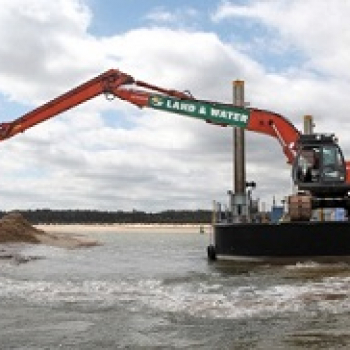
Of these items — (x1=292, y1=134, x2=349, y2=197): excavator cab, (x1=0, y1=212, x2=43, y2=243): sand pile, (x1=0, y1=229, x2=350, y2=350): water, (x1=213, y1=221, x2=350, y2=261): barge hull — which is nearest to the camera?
(x1=0, y1=229, x2=350, y2=350): water

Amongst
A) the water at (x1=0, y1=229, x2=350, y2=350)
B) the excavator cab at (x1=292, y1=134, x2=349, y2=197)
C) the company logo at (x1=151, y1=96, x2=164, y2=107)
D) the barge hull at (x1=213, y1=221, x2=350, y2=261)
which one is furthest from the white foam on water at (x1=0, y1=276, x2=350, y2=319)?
the company logo at (x1=151, y1=96, x2=164, y2=107)

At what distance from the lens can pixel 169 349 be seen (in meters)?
8.38

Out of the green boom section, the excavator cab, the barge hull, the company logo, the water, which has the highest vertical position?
the company logo

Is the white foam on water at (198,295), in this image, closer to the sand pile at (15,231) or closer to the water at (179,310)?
the water at (179,310)

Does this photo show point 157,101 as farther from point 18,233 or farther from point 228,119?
point 18,233

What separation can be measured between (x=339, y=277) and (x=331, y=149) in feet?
23.7

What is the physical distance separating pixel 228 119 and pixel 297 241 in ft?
19.8

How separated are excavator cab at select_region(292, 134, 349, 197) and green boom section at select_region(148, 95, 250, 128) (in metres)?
2.98

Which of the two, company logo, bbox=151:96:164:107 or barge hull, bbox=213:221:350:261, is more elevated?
company logo, bbox=151:96:164:107

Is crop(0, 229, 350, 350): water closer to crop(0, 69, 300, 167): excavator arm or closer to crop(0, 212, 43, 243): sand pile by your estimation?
crop(0, 69, 300, 167): excavator arm

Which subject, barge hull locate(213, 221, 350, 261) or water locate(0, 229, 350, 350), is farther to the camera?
barge hull locate(213, 221, 350, 261)

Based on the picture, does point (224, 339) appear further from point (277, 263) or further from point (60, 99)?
point (60, 99)

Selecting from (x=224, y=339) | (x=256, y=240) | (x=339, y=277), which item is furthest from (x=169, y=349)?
(x=256, y=240)

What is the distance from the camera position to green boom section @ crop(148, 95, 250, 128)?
2580 centimetres
